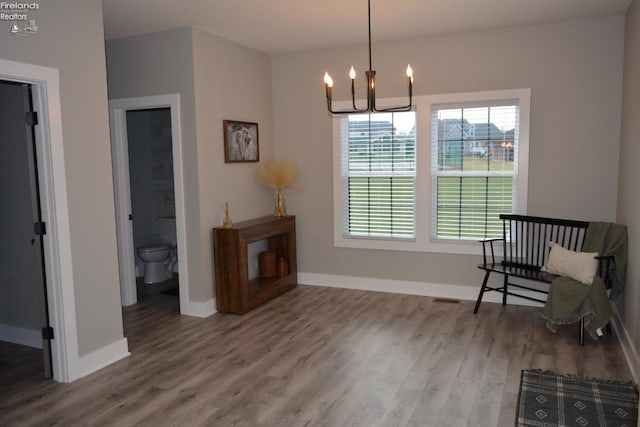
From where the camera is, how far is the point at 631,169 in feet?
12.3

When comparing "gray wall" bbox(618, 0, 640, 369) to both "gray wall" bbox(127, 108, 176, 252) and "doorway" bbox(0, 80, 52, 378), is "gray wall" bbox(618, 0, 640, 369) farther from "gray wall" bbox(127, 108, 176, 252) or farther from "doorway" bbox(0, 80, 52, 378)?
"gray wall" bbox(127, 108, 176, 252)

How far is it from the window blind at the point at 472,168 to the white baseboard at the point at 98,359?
3.21 meters

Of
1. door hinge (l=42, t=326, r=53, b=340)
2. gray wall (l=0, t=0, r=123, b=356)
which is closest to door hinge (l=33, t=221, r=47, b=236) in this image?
gray wall (l=0, t=0, r=123, b=356)

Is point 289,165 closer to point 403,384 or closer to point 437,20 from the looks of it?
point 437,20

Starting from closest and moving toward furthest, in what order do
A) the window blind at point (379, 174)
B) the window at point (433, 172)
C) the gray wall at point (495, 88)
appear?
1. the gray wall at point (495, 88)
2. the window at point (433, 172)
3. the window blind at point (379, 174)

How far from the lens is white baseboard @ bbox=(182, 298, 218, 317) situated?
4.80 m

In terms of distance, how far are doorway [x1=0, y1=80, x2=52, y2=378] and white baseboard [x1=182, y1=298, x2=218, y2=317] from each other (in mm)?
1314

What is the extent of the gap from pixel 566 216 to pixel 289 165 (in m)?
2.90

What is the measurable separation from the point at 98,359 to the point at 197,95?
243cm

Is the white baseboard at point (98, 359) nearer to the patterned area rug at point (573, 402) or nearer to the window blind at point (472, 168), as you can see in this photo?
the patterned area rug at point (573, 402)

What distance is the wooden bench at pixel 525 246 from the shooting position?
450cm

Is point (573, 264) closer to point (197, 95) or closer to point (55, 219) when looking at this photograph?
point (197, 95)

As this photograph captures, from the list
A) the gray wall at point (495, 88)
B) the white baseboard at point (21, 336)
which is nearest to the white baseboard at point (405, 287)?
the gray wall at point (495, 88)

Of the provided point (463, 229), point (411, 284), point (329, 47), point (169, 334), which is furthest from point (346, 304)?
point (329, 47)
